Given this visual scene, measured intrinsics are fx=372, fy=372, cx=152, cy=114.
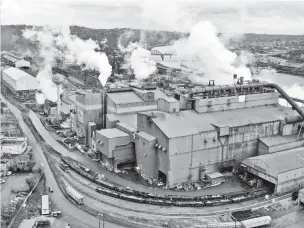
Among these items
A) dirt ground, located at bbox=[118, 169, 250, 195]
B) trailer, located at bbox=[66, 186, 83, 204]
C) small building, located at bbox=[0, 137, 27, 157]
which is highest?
small building, located at bbox=[0, 137, 27, 157]

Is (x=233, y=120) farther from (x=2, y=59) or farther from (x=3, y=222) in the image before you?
(x=2, y=59)

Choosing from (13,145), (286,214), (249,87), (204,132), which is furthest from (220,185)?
(13,145)

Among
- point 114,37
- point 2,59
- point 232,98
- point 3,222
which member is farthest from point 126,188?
point 114,37

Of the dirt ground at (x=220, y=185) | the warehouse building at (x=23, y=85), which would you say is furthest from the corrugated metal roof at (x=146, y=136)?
the warehouse building at (x=23, y=85)

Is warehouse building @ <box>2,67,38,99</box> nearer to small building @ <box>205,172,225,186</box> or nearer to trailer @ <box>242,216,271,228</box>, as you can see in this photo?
small building @ <box>205,172,225,186</box>

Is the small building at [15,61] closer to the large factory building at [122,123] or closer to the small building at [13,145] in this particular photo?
the small building at [13,145]

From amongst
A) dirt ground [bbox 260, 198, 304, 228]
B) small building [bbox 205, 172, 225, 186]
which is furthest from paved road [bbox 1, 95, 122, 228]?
dirt ground [bbox 260, 198, 304, 228]
